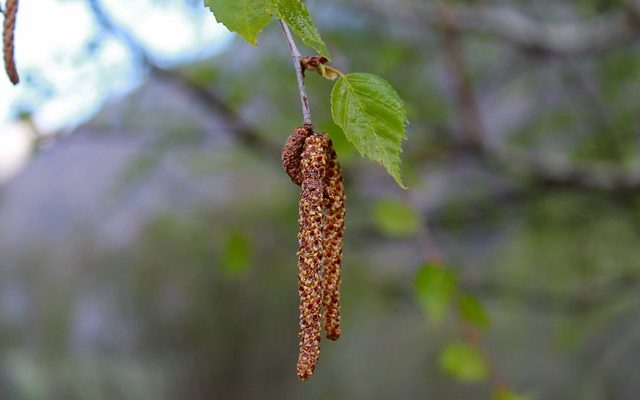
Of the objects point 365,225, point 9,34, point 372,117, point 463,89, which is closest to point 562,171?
point 463,89

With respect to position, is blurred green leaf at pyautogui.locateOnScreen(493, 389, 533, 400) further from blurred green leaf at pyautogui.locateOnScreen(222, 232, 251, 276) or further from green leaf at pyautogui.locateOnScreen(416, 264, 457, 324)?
blurred green leaf at pyautogui.locateOnScreen(222, 232, 251, 276)

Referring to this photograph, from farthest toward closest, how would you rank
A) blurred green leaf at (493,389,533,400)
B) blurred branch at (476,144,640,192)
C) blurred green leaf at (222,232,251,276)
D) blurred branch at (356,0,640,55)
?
blurred branch at (476,144,640,192)
blurred branch at (356,0,640,55)
blurred green leaf at (222,232,251,276)
blurred green leaf at (493,389,533,400)

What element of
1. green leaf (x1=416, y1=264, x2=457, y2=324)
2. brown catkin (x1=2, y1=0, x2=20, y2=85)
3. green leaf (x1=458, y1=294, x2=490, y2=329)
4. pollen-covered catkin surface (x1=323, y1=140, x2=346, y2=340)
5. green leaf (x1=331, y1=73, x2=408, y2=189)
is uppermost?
brown catkin (x1=2, y1=0, x2=20, y2=85)

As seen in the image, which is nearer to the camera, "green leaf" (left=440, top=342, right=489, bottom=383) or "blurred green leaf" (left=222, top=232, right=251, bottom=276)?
"green leaf" (left=440, top=342, right=489, bottom=383)

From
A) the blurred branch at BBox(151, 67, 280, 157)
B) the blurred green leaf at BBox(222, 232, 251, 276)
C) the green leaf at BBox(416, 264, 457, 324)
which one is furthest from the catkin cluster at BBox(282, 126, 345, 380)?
the blurred branch at BBox(151, 67, 280, 157)

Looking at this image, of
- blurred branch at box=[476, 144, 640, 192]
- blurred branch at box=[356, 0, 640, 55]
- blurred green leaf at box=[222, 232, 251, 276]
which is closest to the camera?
blurred green leaf at box=[222, 232, 251, 276]

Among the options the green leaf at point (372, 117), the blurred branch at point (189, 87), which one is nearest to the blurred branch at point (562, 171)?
the blurred branch at point (189, 87)

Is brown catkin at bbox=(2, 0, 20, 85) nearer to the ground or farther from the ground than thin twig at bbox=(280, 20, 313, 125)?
farther from the ground

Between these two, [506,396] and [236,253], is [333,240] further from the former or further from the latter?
[236,253]

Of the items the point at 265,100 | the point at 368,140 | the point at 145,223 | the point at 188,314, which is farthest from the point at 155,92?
the point at 368,140
